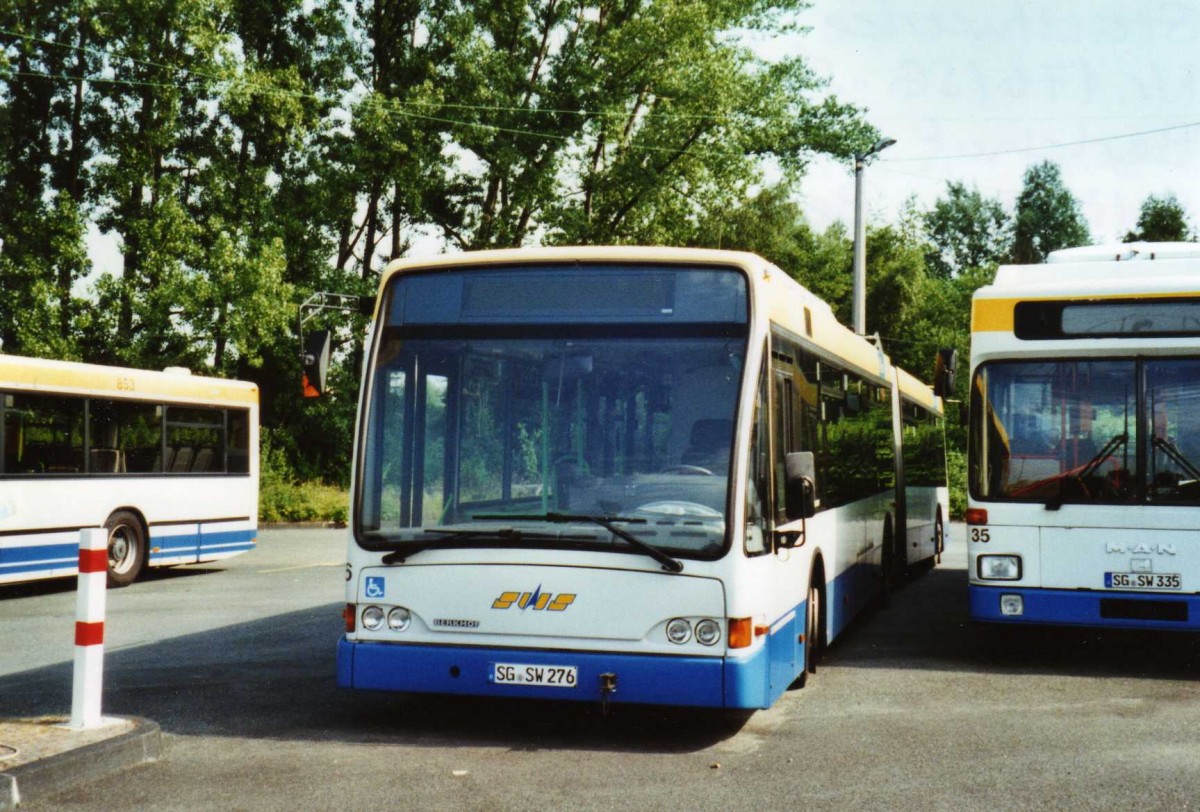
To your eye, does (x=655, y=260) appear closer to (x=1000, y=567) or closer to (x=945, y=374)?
(x=1000, y=567)

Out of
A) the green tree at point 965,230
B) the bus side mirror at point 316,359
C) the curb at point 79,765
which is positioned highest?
the green tree at point 965,230

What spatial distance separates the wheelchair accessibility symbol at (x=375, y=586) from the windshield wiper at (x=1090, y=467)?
5.06 m

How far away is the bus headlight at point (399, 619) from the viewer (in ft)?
24.3

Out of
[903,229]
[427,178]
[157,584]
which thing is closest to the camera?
[157,584]

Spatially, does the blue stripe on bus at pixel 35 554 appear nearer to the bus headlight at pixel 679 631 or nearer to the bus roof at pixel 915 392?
the bus headlight at pixel 679 631

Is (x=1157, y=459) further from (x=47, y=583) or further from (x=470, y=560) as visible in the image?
(x=47, y=583)

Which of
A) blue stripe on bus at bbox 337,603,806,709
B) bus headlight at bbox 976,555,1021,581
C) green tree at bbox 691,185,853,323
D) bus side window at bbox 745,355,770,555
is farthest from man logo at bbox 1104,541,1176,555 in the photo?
green tree at bbox 691,185,853,323

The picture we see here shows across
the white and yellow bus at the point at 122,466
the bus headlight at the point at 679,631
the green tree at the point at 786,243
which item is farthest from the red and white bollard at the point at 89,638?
the green tree at the point at 786,243

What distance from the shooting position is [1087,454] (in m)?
9.84

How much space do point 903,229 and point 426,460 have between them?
171 ft

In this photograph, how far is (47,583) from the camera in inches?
690

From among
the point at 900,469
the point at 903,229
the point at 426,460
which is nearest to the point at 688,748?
the point at 426,460

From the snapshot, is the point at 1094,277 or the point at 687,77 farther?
the point at 687,77

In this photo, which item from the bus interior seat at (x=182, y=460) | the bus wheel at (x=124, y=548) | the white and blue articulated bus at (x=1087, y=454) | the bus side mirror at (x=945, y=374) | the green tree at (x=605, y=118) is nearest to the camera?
the white and blue articulated bus at (x=1087, y=454)
